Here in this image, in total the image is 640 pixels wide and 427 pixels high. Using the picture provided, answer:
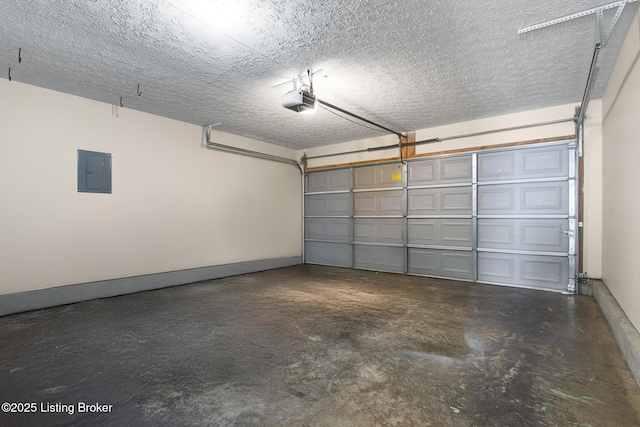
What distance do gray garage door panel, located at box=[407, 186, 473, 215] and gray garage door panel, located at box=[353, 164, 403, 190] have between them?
1.41 feet

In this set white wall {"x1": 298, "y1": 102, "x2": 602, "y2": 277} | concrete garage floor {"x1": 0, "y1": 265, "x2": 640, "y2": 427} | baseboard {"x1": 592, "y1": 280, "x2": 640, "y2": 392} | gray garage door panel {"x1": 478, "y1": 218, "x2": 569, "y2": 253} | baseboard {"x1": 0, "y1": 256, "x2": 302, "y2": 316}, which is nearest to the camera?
concrete garage floor {"x1": 0, "y1": 265, "x2": 640, "y2": 427}

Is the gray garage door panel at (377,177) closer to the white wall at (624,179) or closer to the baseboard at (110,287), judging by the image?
the baseboard at (110,287)

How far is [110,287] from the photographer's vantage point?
4359 millimetres

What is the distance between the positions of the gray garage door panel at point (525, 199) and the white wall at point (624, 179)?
2.33 ft

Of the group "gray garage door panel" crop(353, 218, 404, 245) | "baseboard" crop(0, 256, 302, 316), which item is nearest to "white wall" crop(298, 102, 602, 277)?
"gray garage door panel" crop(353, 218, 404, 245)

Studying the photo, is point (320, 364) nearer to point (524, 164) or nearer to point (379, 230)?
point (379, 230)

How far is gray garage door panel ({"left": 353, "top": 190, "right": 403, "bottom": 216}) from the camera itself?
618 cm

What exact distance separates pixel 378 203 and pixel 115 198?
4741mm

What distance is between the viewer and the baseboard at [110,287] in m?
3.63

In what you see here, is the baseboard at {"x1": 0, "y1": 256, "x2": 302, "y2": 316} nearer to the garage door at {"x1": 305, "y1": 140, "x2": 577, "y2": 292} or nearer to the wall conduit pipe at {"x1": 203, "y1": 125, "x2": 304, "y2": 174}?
the wall conduit pipe at {"x1": 203, "y1": 125, "x2": 304, "y2": 174}

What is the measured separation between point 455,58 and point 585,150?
282cm

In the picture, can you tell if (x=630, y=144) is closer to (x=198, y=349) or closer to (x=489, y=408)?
(x=489, y=408)

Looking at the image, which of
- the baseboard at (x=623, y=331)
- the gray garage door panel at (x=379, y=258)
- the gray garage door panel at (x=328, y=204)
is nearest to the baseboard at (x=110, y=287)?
the gray garage door panel at (x=328, y=204)

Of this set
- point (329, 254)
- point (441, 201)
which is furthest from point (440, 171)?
point (329, 254)
